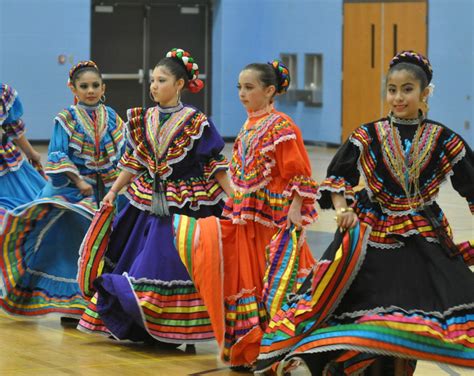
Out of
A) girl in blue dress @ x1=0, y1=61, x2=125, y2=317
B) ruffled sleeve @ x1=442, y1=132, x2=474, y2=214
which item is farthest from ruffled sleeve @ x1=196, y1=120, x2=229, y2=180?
ruffled sleeve @ x1=442, y1=132, x2=474, y2=214

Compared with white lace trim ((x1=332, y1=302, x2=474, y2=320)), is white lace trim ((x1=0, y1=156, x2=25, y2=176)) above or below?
above

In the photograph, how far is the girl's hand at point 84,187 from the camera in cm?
643

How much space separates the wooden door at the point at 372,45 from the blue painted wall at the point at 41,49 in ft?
14.1

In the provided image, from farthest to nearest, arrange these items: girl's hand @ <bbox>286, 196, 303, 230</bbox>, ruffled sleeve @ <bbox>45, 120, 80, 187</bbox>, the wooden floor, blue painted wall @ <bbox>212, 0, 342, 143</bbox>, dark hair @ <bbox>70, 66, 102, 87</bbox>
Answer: blue painted wall @ <bbox>212, 0, 342, 143</bbox>
dark hair @ <bbox>70, 66, 102, 87</bbox>
ruffled sleeve @ <bbox>45, 120, 80, 187</bbox>
the wooden floor
girl's hand @ <bbox>286, 196, 303, 230</bbox>

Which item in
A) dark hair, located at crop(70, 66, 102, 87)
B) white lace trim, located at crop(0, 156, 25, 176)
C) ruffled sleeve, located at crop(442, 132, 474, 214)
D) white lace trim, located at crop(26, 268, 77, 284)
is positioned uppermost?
dark hair, located at crop(70, 66, 102, 87)

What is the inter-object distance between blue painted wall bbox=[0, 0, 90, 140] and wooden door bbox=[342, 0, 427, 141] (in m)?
4.29

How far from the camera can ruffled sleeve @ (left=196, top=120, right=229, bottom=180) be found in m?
5.79

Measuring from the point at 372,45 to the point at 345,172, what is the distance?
13.5 meters

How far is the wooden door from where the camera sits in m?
17.0

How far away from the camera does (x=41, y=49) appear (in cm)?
1828

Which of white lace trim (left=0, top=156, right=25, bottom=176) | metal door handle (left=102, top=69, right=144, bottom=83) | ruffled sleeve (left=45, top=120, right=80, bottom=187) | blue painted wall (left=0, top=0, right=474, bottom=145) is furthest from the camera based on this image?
metal door handle (left=102, top=69, right=144, bottom=83)

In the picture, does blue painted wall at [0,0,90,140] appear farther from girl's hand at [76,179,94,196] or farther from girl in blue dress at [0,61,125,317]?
girl's hand at [76,179,94,196]

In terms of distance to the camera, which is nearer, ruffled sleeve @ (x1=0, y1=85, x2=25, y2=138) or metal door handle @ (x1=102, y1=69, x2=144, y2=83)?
ruffled sleeve @ (x1=0, y1=85, x2=25, y2=138)

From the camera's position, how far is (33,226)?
6.65 m
